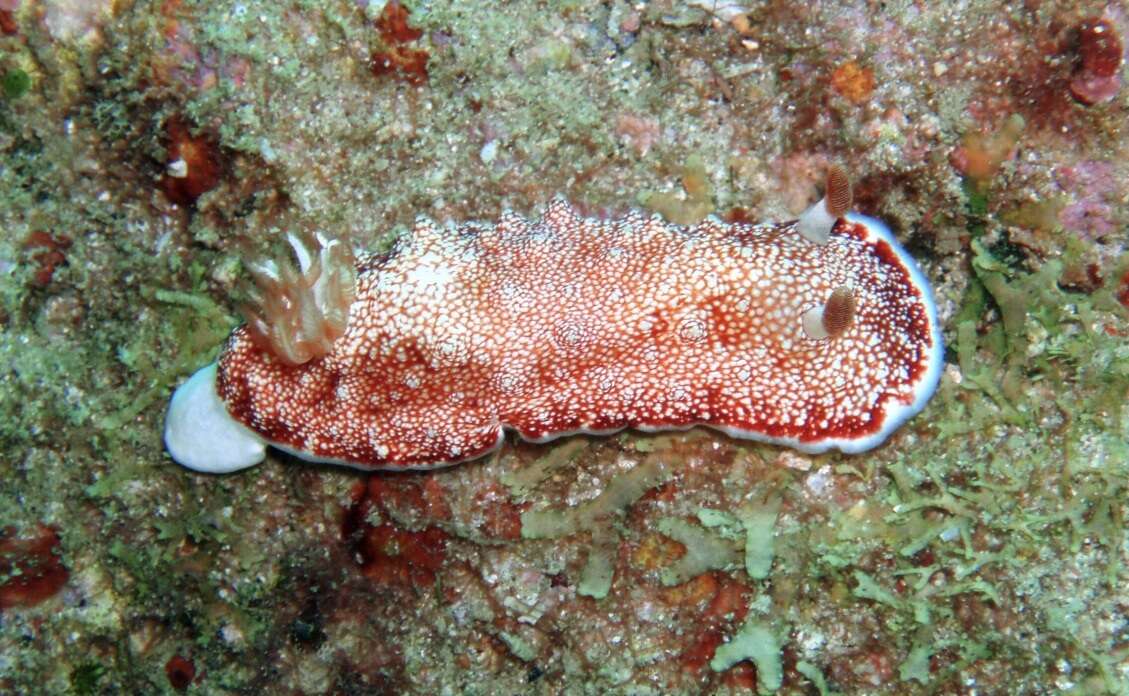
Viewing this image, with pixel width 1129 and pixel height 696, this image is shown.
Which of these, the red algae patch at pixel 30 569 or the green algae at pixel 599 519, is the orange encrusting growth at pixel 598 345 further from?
the red algae patch at pixel 30 569

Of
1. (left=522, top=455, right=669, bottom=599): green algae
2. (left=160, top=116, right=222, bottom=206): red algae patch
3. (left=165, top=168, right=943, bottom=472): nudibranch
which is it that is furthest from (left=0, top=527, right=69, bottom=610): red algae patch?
(left=522, top=455, right=669, bottom=599): green algae

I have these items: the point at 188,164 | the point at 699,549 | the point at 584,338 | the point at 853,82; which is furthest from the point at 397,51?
the point at 699,549

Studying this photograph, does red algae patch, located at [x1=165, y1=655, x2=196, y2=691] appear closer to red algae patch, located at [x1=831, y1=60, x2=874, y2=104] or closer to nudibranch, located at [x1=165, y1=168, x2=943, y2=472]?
nudibranch, located at [x1=165, y1=168, x2=943, y2=472]

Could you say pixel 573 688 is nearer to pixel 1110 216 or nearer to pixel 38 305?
pixel 1110 216

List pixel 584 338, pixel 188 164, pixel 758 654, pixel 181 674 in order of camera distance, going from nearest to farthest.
→ 1. pixel 584 338
2. pixel 758 654
3. pixel 188 164
4. pixel 181 674

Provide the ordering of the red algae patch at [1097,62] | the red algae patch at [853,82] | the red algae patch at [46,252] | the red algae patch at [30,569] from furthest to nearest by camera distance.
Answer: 1. the red algae patch at [30,569]
2. the red algae patch at [46,252]
3. the red algae patch at [853,82]
4. the red algae patch at [1097,62]

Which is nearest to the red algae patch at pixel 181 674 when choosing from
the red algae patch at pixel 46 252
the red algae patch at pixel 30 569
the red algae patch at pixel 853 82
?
the red algae patch at pixel 30 569

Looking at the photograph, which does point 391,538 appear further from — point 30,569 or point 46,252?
point 46,252

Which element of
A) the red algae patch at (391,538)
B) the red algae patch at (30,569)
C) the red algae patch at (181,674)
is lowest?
the red algae patch at (181,674)
